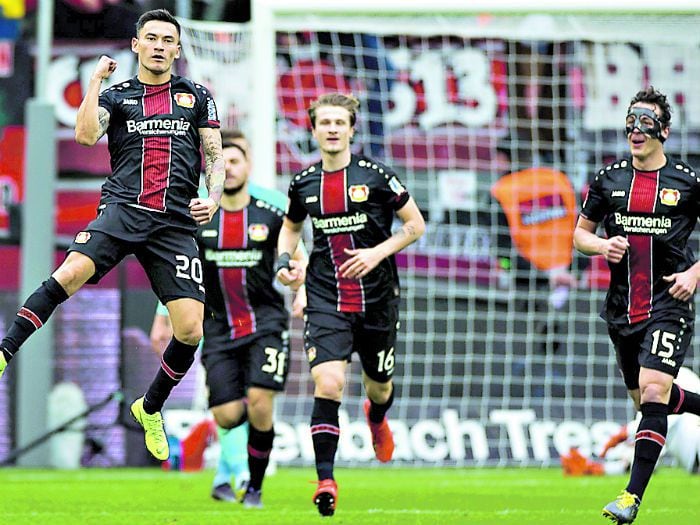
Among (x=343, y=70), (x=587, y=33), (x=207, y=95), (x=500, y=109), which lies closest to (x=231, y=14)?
(x=343, y=70)

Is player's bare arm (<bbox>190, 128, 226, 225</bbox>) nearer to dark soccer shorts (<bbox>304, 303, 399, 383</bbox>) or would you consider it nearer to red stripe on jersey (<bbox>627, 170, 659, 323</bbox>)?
dark soccer shorts (<bbox>304, 303, 399, 383</bbox>)

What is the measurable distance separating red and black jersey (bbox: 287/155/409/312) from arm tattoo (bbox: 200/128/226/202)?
3.65 ft

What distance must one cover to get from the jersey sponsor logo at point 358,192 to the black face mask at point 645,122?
158 centimetres

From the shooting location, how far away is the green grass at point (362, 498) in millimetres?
7820

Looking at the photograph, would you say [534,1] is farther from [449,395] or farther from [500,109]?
[449,395]

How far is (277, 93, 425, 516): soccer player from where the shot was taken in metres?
8.20

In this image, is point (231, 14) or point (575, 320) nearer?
point (575, 320)

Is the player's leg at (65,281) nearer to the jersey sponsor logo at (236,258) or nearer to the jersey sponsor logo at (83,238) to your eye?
the jersey sponsor logo at (83,238)

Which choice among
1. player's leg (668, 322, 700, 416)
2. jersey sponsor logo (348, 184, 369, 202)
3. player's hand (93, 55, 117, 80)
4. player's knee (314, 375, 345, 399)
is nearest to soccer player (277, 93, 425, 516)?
jersey sponsor logo (348, 184, 369, 202)

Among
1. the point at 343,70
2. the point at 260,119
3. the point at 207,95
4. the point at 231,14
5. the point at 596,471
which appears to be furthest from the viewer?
the point at 231,14

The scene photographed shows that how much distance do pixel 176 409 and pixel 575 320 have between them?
416 cm

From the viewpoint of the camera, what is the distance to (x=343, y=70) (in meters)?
14.2

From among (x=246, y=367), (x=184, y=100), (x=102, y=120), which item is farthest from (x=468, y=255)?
(x=102, y=120)

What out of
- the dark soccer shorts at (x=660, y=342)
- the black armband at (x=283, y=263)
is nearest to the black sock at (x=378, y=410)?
the black armband at (x=283, y=263)
